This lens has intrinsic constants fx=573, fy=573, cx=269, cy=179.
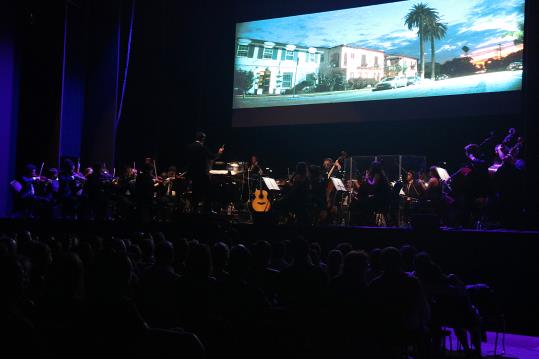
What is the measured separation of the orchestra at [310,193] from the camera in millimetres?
8789

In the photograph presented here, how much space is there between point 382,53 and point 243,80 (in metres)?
3.69

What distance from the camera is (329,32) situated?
13227 mm

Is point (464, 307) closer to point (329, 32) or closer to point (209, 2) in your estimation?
point (329, 32)

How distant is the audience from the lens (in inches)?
86.2

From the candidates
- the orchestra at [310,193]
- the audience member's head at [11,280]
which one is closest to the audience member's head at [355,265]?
the audience member's head at [11,280]

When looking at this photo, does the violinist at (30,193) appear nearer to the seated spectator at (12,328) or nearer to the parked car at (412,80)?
the parked car at (412,80)

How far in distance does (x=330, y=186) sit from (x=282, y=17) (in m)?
5.40

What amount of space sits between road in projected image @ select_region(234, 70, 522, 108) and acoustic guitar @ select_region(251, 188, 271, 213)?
2.66 meters

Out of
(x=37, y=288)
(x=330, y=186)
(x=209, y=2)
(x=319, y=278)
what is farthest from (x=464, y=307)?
(x=209, y=2)

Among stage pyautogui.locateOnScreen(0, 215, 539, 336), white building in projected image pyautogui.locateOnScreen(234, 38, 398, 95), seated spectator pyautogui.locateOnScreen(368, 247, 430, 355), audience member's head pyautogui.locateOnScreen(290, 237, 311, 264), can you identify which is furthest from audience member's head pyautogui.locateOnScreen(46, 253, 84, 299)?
white building in projected image pyautogui.locateOnScreen(234, 38, 398, 95)

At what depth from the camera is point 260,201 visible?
39.9 feet

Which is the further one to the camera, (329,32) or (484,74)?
(329,32)

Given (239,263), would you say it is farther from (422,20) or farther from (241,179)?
(422,20)

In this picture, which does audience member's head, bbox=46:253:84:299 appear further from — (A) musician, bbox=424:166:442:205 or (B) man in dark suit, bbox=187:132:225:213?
Result: (A) musician, bbox=424:166:442:205
